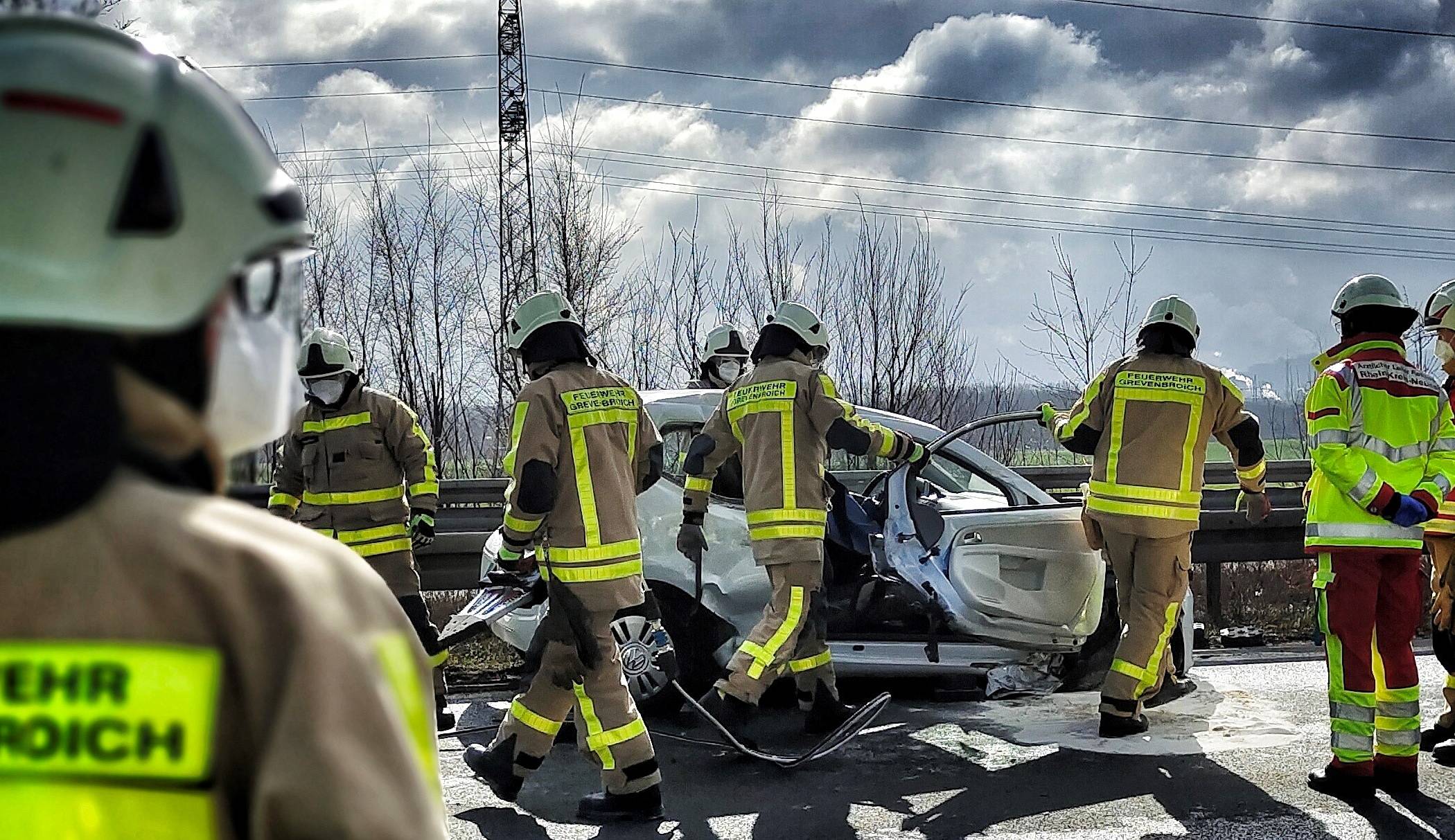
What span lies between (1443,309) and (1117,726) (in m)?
2.43

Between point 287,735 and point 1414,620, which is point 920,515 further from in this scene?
point 287,735

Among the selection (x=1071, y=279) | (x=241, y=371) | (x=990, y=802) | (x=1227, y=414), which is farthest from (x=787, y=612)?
(x=1071, y=279)

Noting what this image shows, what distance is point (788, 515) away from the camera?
5.90m

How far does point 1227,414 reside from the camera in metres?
6.19

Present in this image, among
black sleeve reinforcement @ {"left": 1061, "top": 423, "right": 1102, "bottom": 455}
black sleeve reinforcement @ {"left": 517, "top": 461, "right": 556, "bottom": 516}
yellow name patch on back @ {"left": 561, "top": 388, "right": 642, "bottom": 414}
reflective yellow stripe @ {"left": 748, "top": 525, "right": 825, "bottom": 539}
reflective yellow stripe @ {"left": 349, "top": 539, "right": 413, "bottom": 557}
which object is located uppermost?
yellow name patch on back @ {"left": 561, "top": 388, "right": 642, "bottom": 414}

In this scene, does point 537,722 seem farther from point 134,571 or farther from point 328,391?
point 134,571

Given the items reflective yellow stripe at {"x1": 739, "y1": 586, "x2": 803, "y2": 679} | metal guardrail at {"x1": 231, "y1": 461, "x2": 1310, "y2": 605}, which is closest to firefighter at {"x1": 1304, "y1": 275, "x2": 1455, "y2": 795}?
reflective yellow stripe at {"x1": 739, "y1": 586, "x2": 803, "y2": 679}

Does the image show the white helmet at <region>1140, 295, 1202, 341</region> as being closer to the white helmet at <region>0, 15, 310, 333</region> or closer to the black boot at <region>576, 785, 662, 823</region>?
the black boot at <region>576, 785, 662, 823</region>

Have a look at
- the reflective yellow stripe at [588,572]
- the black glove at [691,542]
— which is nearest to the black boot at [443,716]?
the black glove at [691,542]

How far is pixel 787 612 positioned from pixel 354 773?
504cm

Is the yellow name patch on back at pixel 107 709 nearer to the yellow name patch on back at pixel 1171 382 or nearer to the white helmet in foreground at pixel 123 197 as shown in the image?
the white helmet in foreground at pixel 123 197

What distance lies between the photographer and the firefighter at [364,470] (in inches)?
255

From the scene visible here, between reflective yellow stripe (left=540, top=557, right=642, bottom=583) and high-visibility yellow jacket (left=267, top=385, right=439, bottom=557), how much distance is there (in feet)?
5.93

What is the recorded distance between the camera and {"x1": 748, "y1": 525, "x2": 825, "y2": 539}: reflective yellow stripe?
589cm
